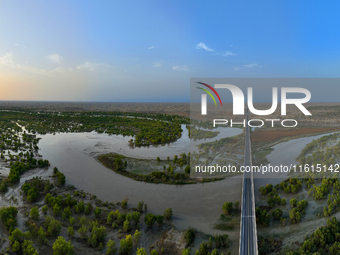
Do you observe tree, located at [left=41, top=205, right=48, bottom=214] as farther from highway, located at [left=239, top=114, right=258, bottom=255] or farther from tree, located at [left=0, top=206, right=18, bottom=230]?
highway, located at [left=239, top=114, right=258, bottom=255]

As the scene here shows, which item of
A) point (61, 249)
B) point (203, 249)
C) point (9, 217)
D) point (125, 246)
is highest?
point (9, 217)

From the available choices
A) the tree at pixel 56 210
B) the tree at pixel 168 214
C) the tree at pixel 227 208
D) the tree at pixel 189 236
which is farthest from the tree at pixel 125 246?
the tree at pixel 227 208

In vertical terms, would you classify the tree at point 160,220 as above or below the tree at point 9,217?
below

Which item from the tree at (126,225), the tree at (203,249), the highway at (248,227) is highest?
the highway at (248,227)

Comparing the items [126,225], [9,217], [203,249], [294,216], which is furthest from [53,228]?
[294,216]

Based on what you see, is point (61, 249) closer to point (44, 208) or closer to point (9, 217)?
point (44, 208)

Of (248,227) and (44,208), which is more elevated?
(44,208)

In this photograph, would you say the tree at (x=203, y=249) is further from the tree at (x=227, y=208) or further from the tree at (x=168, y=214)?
the tree at (x=227, y=208)

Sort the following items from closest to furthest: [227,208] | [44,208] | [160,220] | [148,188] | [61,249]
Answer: [61,249]
[160,220]
[44,208]
[227,208]
[148,188]

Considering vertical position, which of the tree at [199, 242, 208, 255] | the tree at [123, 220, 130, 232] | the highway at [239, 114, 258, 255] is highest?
the highway at [239, 114, 258, 255]

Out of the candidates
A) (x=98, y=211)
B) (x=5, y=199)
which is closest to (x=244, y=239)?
(x=98, y=211)

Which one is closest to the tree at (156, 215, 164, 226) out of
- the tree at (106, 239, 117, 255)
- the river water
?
the river water

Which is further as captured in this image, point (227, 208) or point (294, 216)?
point (227, 208)

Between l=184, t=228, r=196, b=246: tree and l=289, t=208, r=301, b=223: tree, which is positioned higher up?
l=289, t=208, r=301, b=223: tree
